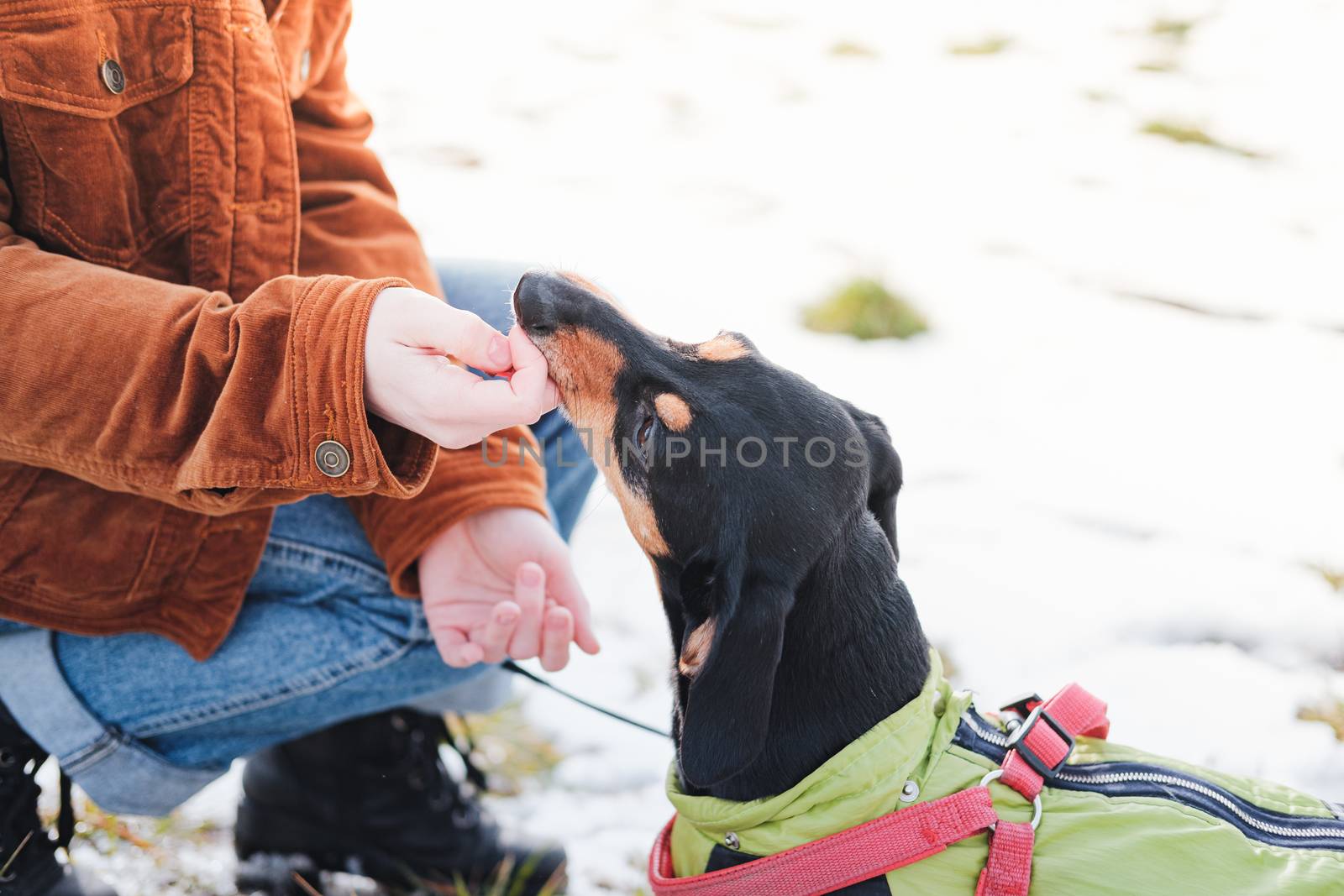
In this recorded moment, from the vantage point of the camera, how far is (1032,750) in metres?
1.70

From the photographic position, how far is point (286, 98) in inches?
77.2

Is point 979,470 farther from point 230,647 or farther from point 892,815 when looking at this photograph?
point 230,647

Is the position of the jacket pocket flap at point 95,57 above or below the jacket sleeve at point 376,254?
above

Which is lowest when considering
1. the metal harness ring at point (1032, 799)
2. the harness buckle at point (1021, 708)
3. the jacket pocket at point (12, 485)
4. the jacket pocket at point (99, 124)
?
the harness buckle at point (1021, 708)

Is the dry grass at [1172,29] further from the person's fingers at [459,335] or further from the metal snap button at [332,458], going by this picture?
the metal snap button at [332,458]

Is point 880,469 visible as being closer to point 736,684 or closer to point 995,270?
point 736,684

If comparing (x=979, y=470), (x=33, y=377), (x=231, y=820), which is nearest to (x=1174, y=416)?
(x=979, y=470)

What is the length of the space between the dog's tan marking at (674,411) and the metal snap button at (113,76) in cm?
102

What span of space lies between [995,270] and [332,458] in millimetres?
3142

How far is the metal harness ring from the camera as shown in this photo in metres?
1.63

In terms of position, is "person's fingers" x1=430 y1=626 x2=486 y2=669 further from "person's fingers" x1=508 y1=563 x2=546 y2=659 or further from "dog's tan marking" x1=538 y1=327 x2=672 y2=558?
"dog's tan marking" x1=538 y1=327 x2=672 y2=558

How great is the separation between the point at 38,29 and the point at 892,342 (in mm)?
2756

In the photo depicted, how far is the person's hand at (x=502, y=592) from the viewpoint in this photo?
206 centimetres

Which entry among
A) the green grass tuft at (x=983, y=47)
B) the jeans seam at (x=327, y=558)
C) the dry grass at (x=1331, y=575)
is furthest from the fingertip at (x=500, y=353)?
the green grass tuft at (x=983, y=47)
